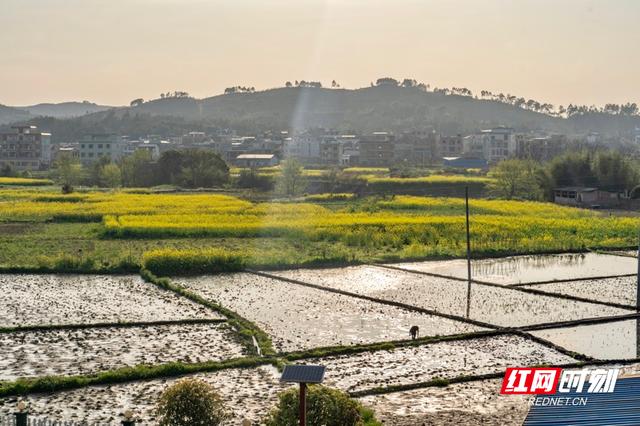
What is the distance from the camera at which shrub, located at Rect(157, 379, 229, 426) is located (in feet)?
26.3

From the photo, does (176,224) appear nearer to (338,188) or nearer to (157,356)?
(157,356)

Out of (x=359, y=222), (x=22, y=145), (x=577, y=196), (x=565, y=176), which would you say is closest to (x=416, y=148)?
(x=22, y=145)

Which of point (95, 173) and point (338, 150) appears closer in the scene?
point (95, 173)

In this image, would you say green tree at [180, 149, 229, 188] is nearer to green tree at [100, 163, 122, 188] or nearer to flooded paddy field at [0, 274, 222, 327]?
green tree at [100, 163, 122, 188]

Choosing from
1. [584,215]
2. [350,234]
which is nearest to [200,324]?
[350,234]

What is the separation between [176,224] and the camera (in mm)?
31641

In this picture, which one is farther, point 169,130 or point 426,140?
point 169,130

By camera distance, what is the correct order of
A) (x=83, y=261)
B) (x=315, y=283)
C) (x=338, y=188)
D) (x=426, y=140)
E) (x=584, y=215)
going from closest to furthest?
(x=315, y=283) < (x=83, y=261) < (x=584, y=215) < (x=338, y=188) < (x=426, y=140)

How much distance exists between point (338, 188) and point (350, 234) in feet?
93.4

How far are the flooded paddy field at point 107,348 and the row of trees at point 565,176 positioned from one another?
132 feet

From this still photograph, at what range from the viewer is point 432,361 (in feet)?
44.7

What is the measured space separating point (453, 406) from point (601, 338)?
18.6 ft

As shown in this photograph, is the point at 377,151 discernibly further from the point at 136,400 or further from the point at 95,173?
the point at 136,400

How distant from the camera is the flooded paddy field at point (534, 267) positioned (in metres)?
Answer: 23.3
